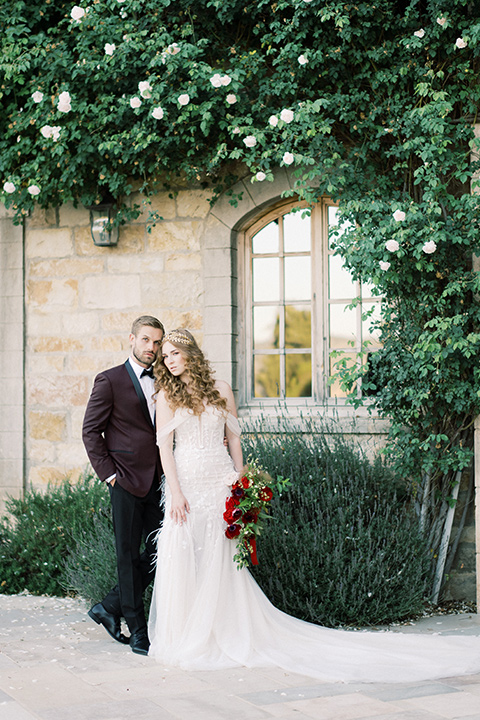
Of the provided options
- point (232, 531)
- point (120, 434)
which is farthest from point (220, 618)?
point (120, 434)

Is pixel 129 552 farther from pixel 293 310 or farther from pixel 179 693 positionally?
pixel 293 310

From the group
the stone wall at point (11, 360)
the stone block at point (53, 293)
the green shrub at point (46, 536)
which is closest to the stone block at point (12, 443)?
the stone wall at point (11, 360)

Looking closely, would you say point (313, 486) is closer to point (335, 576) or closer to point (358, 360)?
point (335, 576)

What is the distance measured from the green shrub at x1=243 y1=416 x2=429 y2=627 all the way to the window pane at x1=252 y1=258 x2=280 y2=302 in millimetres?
1379

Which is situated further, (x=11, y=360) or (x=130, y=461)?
(x=11, y=360)

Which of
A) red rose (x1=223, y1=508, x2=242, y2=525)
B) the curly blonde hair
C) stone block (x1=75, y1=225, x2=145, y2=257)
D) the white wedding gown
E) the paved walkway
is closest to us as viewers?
the paved walkway

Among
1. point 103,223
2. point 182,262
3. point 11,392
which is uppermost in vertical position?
point 103,223

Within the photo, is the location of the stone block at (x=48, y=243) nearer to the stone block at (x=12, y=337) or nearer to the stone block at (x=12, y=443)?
the stone block at (x=12, y=337)

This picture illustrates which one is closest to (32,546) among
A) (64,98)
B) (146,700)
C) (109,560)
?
(109,560)

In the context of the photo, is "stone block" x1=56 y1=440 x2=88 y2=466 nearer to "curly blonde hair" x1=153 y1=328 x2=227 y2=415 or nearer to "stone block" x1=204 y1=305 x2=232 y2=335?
"stone block" x1=204 y1=305 x2=232 y2=335

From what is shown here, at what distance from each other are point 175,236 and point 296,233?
3.24 feet

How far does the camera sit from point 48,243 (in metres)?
7.44

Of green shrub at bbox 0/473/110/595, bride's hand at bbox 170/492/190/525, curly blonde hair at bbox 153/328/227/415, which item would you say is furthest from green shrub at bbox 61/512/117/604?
curly blonde hair at bbox 153/328/227/415

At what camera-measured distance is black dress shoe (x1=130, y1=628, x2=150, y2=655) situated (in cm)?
457
